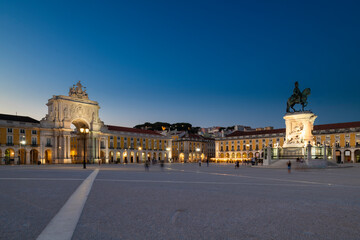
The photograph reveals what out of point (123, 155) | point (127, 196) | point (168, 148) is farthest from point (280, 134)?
point (127, 196)

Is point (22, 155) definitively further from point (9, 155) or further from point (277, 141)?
point (277, 141)

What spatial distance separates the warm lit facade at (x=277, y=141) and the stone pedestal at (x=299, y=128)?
26.5 metres

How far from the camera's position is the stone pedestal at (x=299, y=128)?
4209cm

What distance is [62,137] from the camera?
75.5 metres

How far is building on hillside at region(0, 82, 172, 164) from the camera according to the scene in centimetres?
6844

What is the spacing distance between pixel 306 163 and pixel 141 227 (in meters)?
35.3

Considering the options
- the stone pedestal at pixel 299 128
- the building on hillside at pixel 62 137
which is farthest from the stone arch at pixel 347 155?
the building on hillside at pixel 62 137

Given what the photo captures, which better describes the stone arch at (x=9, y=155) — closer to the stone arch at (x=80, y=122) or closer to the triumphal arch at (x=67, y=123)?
the triumphal arch at (x=67, y=123)

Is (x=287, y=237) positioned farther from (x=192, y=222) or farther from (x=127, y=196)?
(x=127, y=196)

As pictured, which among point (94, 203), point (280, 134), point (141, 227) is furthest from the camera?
point (280, 134)

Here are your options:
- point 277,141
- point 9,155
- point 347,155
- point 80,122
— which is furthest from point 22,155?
point 347,155

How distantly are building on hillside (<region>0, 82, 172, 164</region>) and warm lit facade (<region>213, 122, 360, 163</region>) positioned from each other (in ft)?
121

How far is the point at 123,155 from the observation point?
93188mm

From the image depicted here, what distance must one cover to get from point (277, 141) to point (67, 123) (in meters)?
65.0
